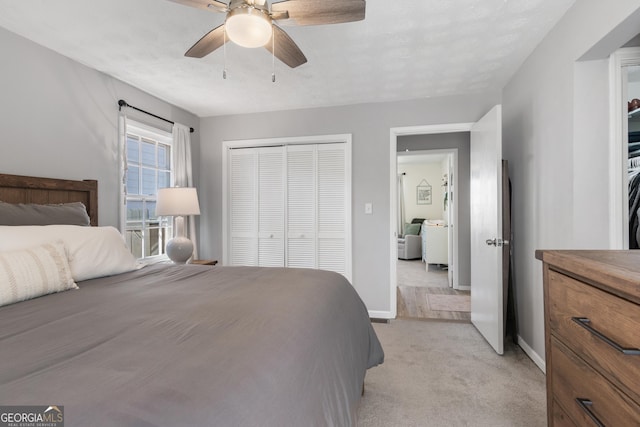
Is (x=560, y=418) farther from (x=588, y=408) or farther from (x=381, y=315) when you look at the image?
(x=381, y=315)

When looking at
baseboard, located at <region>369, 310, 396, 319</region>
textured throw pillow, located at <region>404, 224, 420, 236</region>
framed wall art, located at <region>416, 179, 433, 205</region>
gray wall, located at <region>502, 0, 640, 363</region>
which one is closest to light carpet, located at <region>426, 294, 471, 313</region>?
baseboard, located at <region>369, 310, 396, 319</region>

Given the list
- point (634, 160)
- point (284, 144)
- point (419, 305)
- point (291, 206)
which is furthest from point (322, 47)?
point (419, 305)

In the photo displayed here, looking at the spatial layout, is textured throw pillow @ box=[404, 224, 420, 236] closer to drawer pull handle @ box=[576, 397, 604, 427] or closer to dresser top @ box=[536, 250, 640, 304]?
dresser top @ box=[536, 250, 640, 304]

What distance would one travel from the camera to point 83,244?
5.44ft

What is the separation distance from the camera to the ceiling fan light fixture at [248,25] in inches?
53.1

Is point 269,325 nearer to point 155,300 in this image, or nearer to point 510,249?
point 155,300

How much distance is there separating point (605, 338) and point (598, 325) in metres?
0.05

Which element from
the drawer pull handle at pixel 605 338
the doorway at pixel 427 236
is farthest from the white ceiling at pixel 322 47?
the doorway at pixel 427 236

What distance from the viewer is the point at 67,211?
1.93 metres

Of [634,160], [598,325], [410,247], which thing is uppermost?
[634,160]

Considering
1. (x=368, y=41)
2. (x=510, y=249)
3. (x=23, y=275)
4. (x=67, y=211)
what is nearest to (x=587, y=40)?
(x=368, y=41)

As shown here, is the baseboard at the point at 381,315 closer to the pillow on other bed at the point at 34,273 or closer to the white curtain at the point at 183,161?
the white curtain at the point at 183,161

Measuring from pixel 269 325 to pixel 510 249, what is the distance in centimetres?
265

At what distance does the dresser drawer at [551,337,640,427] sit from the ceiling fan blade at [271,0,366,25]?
64.2 inches
